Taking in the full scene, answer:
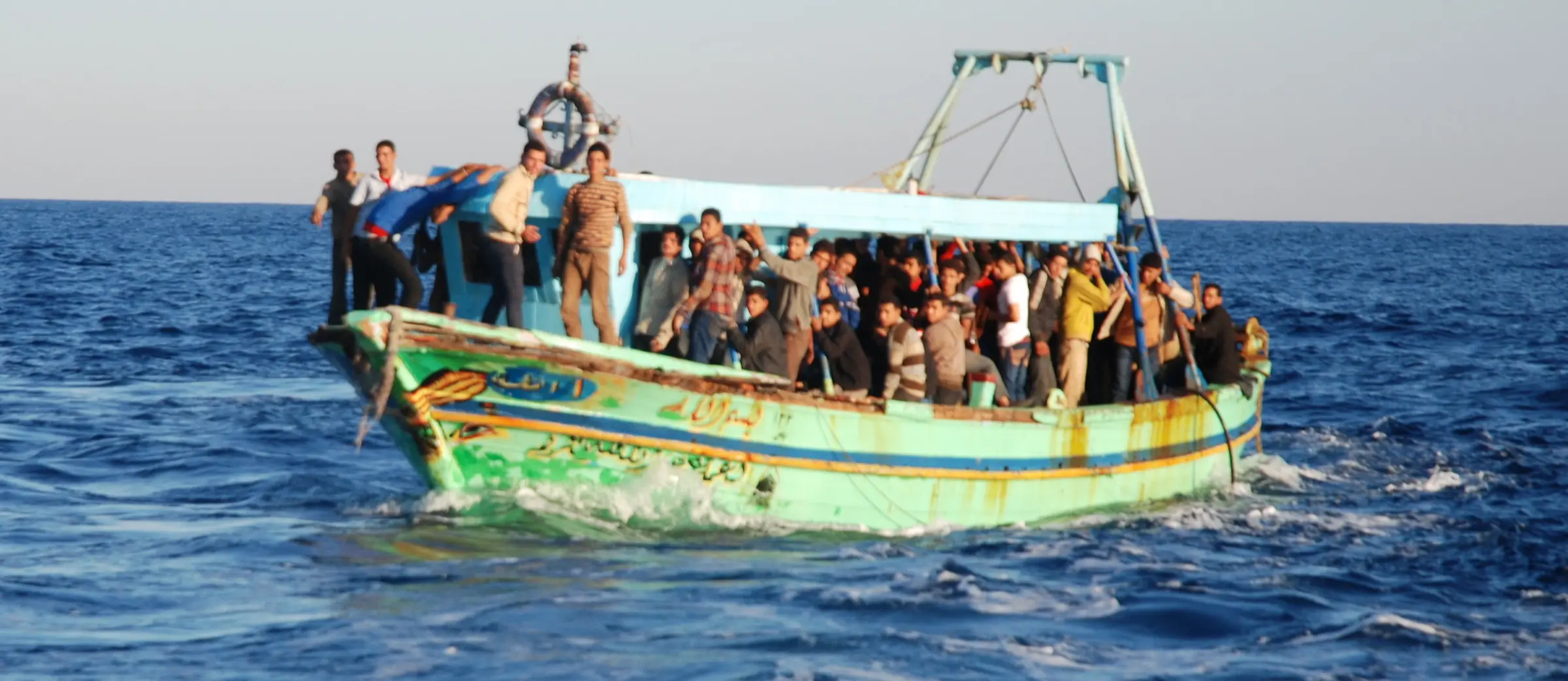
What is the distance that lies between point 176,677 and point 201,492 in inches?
278

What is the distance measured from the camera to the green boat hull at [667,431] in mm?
13125

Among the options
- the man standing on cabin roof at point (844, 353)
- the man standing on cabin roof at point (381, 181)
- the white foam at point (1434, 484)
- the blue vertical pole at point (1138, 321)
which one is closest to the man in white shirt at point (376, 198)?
the man standing on cabin roof at point (381, 181)

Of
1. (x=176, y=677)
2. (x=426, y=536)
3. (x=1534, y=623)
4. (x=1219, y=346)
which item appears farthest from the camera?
(x=1219, y=346)

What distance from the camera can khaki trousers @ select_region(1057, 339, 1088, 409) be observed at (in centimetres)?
1675

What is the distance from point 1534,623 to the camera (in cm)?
1319

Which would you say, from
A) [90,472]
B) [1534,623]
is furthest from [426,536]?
[1534,623]

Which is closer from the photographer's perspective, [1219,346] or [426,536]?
[426,536]

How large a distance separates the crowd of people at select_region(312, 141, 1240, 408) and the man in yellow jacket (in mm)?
14

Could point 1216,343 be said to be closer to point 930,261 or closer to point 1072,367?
point 1072,367

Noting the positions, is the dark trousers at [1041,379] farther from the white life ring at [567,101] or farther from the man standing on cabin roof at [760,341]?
the white life ring at [567,101]

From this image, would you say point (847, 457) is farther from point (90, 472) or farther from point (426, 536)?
point (90, 472)

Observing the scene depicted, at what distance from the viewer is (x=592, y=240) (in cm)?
1390

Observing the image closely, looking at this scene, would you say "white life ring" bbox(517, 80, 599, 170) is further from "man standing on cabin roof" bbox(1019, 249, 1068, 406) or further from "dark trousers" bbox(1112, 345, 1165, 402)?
"dark trousers" bbox(1112, 345, 1165, 402)

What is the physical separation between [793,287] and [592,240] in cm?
170
